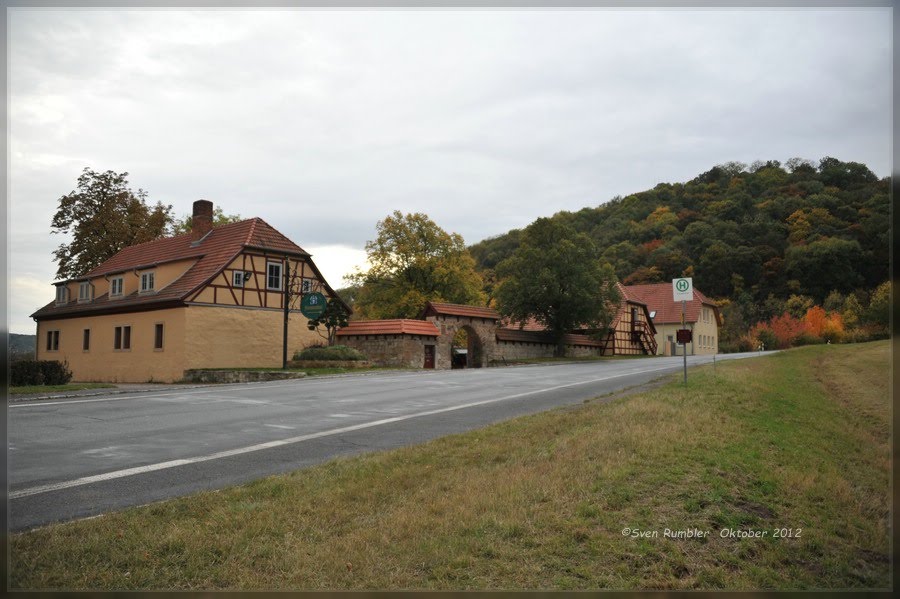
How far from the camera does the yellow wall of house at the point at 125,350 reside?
111 feet

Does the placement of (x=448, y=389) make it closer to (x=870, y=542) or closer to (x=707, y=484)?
(x=707, y=484)

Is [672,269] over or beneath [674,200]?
beneath

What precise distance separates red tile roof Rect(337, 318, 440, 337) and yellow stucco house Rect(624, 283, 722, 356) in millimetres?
37511

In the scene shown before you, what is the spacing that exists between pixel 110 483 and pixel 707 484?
6.25 m

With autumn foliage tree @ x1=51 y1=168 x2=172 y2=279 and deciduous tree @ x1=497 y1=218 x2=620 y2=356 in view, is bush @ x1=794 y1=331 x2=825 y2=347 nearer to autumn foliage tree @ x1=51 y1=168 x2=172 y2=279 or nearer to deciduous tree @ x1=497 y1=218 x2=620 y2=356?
deciduous tree @ x1=497 y1=218 x2=620 y2=356

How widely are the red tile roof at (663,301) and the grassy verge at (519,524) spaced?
2569 inches

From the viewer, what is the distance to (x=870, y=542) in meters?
5.42

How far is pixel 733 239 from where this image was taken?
6938 cm

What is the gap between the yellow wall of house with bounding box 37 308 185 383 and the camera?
33938 millimetres

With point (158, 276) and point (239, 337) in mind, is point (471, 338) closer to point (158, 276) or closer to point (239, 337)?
point (239, 337)

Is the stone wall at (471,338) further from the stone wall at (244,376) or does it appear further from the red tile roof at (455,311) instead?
the stone wall at (244,376)

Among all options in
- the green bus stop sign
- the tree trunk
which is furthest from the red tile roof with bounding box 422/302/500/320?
the green bus stop sign

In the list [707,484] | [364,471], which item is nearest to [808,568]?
[707,484]

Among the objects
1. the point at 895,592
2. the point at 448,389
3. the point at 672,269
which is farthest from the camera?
the point at 672,269
